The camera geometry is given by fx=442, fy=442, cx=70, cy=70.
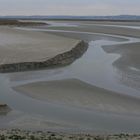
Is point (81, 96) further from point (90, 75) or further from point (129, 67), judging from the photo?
point (129, 67)

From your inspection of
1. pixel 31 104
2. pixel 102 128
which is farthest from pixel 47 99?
pixel 102 128

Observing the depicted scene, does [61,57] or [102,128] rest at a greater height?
[61,57]

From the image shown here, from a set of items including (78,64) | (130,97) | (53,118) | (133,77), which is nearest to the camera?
(53,118)

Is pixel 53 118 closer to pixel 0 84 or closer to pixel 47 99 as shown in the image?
pixel 47 99

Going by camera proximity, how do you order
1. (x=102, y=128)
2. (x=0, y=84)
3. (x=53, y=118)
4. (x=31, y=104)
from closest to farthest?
1. (x=102, y=128)
2. (x=53, y=118)
3. (x=31, y=104)
4. (x=0, y=84)

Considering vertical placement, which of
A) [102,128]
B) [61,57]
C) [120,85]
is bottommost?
[102,128]

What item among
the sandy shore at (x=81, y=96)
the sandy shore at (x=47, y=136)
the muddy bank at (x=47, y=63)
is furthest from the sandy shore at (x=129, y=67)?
the sandy shore at (x=47, y=136)

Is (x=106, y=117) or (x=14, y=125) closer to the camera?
(x=14, y=125)
